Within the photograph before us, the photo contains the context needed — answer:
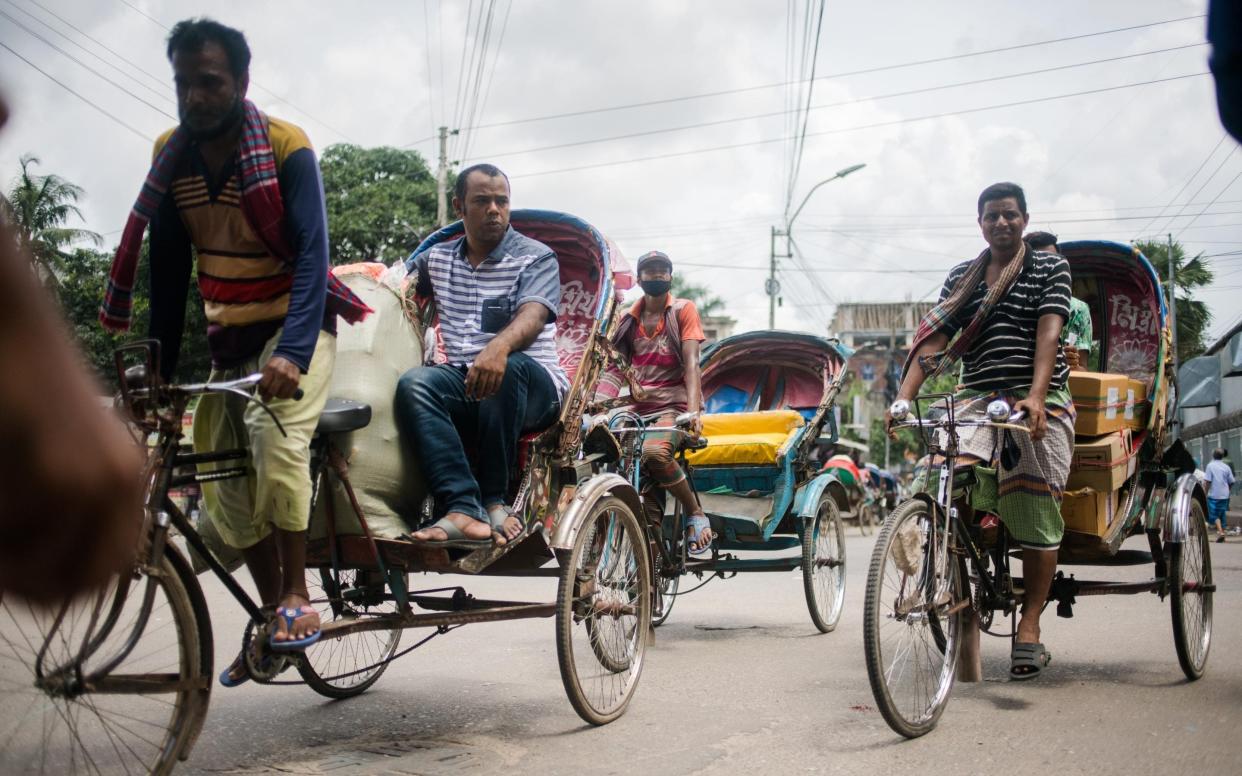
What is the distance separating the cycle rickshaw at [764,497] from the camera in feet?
21.2

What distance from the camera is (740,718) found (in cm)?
451

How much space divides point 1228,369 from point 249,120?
28429 mm

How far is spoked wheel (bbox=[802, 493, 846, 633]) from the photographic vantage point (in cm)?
688

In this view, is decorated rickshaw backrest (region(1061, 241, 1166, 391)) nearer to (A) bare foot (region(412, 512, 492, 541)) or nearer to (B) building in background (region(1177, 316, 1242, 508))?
(A) bare foot (region(412, 512, 492, 541))

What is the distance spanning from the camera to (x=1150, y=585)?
521 cm

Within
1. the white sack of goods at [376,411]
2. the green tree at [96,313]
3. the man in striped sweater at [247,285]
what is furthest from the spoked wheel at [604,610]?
the green tree at [96,313]

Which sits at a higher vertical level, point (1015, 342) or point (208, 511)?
point (1015, 342)

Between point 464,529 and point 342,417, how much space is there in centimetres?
61

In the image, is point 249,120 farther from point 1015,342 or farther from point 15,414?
point 1015,342

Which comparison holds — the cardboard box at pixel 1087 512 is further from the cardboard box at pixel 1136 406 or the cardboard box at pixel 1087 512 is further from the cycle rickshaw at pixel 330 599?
the cycle rickshaw at pixel 330 599

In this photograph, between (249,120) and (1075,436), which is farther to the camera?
(1075,436)

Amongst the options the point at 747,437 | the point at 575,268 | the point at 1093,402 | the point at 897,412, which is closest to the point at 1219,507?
the point at 747,437

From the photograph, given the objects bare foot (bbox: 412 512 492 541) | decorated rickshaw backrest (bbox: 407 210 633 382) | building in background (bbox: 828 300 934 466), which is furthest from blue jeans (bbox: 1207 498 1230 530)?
building in background (bbox: 828 300 934 466)

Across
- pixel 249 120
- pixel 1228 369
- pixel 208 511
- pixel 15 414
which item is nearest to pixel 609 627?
pixel 208 511
